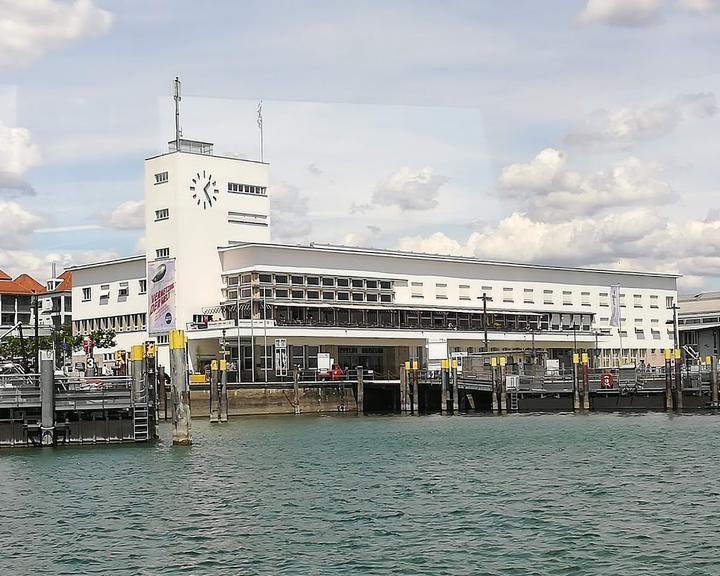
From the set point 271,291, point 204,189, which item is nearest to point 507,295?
point 271,291

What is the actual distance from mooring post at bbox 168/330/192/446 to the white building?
3488 cm

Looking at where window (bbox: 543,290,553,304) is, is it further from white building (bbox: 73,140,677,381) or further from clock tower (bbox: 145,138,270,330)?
clock tower (bbox: 145,138,270,330)

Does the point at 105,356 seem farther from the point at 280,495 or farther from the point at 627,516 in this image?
the point at 627,516

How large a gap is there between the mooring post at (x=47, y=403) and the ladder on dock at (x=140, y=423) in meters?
3.53

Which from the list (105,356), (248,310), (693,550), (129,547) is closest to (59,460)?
(129,547)

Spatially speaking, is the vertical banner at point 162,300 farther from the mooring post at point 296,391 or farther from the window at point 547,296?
the window at point 547,296

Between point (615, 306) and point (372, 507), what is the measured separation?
81.2m

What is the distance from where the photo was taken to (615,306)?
109 m

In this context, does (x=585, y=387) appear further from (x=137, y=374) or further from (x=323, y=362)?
(x=137, y=374)

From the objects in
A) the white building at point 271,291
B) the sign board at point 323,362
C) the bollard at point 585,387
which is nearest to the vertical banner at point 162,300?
the white building at point 271,291

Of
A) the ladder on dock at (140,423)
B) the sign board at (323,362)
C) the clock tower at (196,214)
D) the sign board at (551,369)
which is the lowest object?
the ladder on dock at (140,423)

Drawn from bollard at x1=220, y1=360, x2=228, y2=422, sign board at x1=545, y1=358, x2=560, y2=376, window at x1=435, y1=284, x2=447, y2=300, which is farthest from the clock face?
sign board at x1=545, y1=358, x2=560, y2=376

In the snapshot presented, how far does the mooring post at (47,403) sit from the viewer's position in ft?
159

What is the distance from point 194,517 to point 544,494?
974 cm
